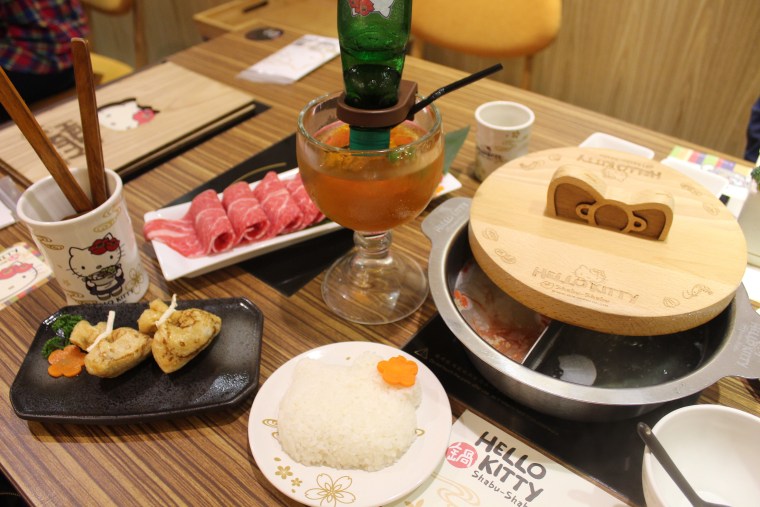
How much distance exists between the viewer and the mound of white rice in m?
0.67

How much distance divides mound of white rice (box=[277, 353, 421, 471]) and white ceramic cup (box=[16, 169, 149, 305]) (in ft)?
1.30

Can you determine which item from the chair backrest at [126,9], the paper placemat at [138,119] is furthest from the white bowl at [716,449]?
the chair backrest at [126,9]

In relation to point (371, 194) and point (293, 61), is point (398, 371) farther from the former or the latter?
point (293, 61)

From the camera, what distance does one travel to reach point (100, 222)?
863 mm

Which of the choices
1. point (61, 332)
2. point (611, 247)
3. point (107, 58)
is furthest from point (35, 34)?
point (611, 247)

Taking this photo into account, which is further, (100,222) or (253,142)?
(253,142)

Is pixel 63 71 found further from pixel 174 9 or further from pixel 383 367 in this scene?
pixel 383 367

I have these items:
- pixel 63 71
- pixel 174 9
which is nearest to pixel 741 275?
pixel 63 71

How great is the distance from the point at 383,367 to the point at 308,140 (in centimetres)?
35

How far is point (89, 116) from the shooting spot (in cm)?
83

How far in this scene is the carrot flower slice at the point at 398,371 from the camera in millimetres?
738

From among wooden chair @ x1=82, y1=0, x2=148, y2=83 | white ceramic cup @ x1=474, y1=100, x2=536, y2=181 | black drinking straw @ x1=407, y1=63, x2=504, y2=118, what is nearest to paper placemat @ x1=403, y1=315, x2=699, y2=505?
black drinking straw @ x1=407, y1=63, x2=504, y2=118

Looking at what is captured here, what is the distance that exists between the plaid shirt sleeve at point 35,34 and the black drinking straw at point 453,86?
1.90 m

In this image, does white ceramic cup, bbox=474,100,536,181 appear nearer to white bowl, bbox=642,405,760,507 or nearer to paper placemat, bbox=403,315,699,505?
paper placemat, bbox=403,315,699,505
